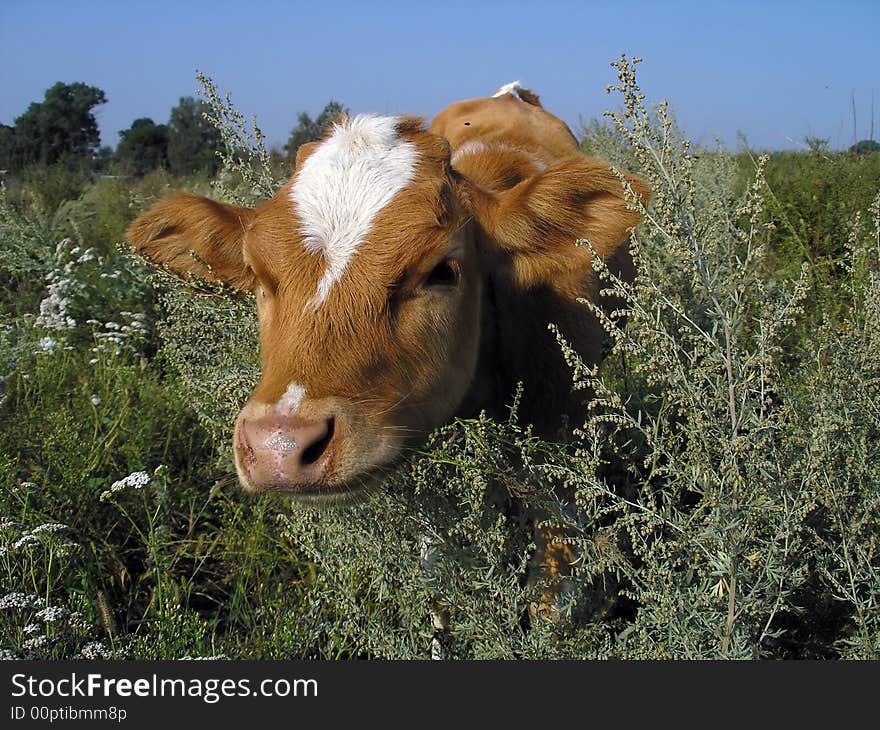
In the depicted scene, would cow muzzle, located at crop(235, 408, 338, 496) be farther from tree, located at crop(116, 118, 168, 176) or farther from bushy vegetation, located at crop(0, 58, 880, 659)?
tree, located at crop(116, 118, 168, 176)

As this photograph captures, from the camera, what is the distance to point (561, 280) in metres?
3.04

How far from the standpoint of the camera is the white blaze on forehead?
2322 mm

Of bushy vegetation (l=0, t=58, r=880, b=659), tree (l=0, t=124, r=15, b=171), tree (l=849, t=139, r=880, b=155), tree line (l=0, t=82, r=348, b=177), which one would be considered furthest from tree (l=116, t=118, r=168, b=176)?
bushy vegetation (l=0, t=58, r=880, b=659)

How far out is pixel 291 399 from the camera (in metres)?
2.04

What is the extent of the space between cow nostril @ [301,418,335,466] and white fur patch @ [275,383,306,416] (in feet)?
0.33

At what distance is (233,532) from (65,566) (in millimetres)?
719

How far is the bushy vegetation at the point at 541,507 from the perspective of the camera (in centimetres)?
207

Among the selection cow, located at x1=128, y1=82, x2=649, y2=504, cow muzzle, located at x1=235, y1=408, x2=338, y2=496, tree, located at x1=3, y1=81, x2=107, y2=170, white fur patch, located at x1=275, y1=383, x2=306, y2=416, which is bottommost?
cow muzzle, located at x1=235, y1=408, x2=338, y2=496

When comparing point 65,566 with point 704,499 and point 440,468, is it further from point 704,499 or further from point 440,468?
point 704,499

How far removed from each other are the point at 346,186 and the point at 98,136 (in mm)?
36243

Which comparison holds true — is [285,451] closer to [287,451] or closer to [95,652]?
[287,451]

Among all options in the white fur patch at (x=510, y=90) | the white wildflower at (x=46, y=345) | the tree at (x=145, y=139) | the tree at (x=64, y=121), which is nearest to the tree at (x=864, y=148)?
the white fur patch at (x=510, y=90)

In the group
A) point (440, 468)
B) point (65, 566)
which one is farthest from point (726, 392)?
point (65, 566)

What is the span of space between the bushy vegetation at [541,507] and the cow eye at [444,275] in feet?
1.61
